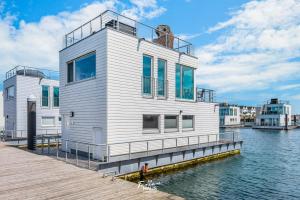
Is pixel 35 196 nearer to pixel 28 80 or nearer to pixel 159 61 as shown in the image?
pixel 159 61

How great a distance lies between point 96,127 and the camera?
45.6 ft

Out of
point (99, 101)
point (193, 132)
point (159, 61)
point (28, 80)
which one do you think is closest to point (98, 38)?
point (99, 101)

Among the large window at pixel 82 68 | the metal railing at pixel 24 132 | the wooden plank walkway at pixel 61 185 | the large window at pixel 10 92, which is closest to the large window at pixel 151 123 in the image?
the large window at pixel 82 68

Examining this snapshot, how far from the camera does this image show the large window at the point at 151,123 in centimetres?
1580

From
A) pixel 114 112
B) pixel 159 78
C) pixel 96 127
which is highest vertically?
pixel 159 78

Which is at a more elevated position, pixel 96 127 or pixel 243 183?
pixel 96 127

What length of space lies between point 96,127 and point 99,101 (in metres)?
1.55

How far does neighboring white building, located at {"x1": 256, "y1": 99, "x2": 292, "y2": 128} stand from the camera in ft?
247

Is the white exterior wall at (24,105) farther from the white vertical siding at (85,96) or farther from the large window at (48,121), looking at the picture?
the white vertical siding at (85,96)

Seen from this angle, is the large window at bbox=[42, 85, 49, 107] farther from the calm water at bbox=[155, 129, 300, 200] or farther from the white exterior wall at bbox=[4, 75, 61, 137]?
the calm water at bbox=[155, 129, 300, 200]

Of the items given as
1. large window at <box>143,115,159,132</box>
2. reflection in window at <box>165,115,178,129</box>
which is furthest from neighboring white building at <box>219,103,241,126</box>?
large window at <box>143,115,159,132</box>

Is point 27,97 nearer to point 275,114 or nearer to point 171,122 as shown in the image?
point 171,122

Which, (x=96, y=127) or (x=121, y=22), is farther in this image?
(x=121, y=22)

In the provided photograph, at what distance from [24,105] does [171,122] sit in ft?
58.4
